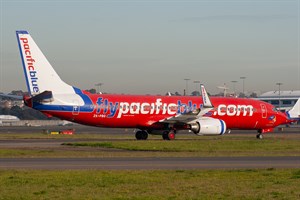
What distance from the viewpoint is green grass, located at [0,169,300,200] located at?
20656 mm

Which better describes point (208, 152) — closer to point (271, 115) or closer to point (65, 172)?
point (65, 172)

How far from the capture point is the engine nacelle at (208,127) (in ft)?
193

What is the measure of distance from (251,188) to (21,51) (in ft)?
124

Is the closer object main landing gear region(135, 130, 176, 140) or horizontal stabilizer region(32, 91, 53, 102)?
horizontal stabilizer region(32, 91, 53, 102)

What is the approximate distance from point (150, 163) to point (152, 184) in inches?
356

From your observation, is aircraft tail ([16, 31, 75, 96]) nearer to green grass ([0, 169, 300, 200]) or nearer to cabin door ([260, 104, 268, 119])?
cabin door ([260, 104, 268, 119])

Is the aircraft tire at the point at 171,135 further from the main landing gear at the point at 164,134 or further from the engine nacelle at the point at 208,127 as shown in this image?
the engine nacelle at the point at 208,127

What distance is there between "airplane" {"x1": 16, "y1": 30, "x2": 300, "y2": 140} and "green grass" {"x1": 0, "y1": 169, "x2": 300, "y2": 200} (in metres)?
29.7

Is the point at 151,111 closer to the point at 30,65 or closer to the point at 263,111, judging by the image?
the point at 30,65

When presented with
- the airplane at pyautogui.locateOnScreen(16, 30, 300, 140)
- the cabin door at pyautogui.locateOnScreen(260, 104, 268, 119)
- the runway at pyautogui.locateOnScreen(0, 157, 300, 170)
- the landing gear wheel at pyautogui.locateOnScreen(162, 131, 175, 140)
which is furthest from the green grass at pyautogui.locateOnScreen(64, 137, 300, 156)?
the cabin door at pyautogui.locateOnScreen(260, 104, 268, 119)

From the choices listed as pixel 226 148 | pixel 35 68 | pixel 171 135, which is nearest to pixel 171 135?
pixel 171 135

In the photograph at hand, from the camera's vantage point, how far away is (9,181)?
24.2 metres

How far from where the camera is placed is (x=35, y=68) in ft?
189

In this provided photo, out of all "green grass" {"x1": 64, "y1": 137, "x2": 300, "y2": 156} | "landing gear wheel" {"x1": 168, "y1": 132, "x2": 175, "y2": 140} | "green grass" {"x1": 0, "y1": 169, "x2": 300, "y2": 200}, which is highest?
"landing gear wheel" {"x1": 168, "y1": 132, "x2": 175, "y2": 140}
